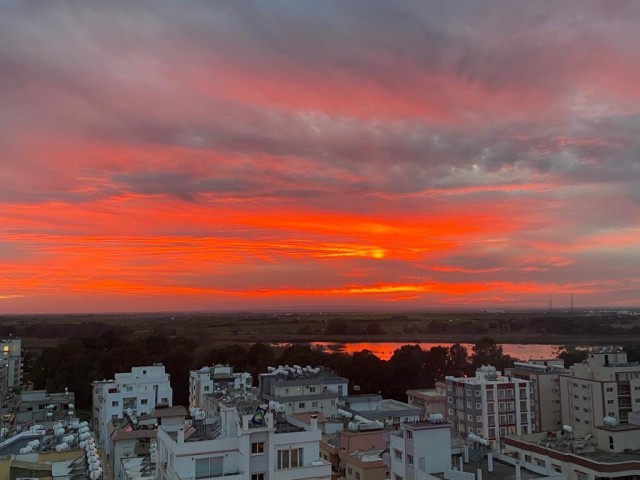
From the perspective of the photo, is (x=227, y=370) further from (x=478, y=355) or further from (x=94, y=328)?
(x=94, y=328)

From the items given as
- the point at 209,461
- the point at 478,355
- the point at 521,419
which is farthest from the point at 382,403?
the point at 478,355

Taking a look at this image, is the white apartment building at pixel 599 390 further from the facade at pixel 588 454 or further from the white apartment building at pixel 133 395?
the white apartment building at pixel 133 395

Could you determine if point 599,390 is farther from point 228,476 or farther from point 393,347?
point 393,347

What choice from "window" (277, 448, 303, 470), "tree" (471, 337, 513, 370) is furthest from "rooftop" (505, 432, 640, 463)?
"tree" (471, 337, 513, 370)

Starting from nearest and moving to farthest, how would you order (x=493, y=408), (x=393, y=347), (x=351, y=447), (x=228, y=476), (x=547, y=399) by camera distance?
(x=228, y=476) → (x=351, y=447) → (x=493, y=408) → (x=547, y=399) → (x=393, y=347)

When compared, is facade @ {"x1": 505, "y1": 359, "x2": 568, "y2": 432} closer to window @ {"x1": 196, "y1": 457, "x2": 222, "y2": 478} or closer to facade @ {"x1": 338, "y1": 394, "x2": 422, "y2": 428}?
facade @ {"x1": 338, "y1": 394, "x2": 422, "y2": 428}

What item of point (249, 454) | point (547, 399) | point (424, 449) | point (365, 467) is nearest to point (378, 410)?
point (365, 467)

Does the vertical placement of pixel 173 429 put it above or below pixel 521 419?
above
